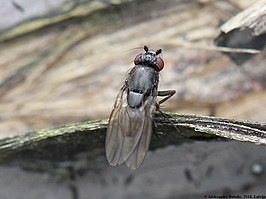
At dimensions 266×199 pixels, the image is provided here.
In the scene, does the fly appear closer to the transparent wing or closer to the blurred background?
the transparent wing

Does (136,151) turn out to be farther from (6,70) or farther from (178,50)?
(6,70)

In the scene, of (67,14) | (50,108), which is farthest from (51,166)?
(67,14)

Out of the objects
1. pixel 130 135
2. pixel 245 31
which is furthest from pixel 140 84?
pixel 245 31

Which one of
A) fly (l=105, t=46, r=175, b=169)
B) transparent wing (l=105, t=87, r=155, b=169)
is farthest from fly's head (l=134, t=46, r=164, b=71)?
transparent wing (l=105, t=87, r=155, b=169)

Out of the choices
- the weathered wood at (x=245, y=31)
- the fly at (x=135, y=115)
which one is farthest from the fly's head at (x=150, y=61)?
the weathered wood at (x=245, y=31)

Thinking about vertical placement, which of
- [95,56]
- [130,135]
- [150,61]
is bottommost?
[130,135]

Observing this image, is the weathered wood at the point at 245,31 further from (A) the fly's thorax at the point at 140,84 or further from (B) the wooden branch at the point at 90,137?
(B) the wooden branch at the point at 90,137

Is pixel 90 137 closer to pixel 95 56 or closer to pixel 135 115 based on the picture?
pixel 135 115
